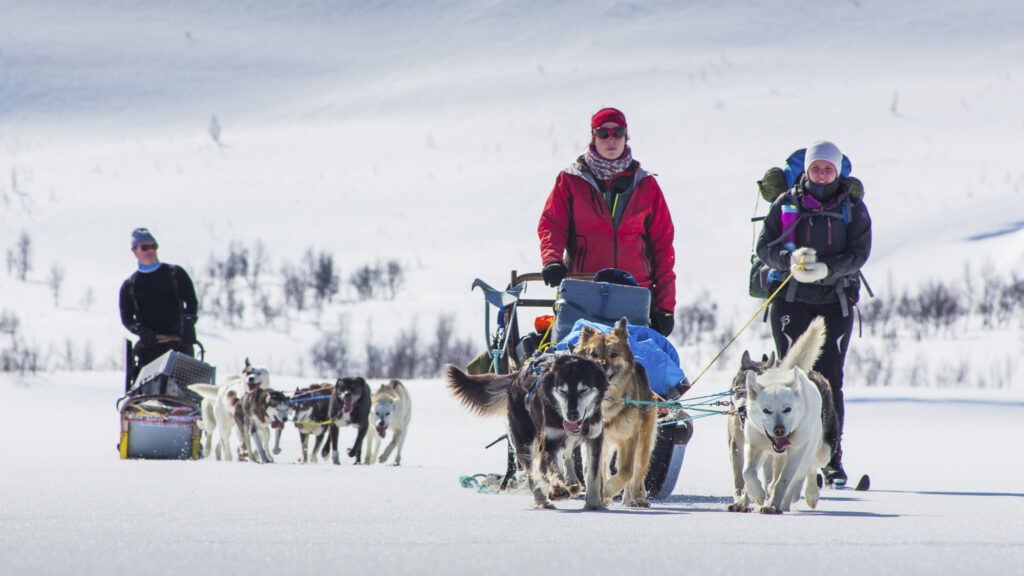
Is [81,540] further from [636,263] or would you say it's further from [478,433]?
[478,433]

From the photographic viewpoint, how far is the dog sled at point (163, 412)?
8.16 m

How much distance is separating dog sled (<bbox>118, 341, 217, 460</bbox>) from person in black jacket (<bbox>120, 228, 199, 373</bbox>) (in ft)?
0.59

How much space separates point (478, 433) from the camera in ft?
41.2

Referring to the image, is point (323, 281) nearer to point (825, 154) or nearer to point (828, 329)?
point (828, 329)

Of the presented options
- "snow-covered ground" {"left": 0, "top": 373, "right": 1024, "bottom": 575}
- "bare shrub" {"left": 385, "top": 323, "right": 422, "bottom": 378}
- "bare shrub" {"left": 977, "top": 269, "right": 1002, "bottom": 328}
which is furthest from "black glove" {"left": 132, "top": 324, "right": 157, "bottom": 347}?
"bare shrub" {"left": 977, "top": 269, "right": 1002, "bottom": 328}

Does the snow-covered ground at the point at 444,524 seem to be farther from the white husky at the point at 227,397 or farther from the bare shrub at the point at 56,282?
the bare shrub at the point at 56,282

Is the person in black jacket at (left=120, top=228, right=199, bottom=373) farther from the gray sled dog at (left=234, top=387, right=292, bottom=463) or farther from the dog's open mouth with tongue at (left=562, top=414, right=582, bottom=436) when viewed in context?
the dog's open mouth with tongue at (left=562, top=414, right=582, bottom=436)

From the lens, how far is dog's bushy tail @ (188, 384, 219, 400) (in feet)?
28.7

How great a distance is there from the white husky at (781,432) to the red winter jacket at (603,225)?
133 centimetres

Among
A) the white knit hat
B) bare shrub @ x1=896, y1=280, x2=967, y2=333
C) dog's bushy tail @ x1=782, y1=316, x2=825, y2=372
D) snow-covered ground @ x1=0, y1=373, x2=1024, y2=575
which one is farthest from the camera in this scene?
bare shrub @ x1=896, y1=280, x2=967, y2=333

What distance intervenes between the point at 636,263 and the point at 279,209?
48.5m

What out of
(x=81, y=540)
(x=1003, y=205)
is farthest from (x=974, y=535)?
(x=1003, y=205)

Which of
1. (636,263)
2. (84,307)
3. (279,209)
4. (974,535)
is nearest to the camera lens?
(974,535)

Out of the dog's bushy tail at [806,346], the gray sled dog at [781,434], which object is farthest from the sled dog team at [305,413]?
the gray sled dog at [781,434]
